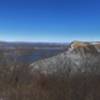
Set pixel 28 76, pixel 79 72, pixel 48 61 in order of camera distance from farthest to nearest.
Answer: pixel 48 61 → pixel 28 76 → pixel 79 72

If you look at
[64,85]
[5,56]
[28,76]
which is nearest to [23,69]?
[28,76]

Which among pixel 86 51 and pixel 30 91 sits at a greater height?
pixel 86 51

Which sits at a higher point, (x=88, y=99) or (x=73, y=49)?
(x=73, y=49)

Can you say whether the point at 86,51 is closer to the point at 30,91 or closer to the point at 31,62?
the point at 31,62

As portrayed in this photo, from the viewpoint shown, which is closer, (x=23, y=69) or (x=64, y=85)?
(x=64, y=85)

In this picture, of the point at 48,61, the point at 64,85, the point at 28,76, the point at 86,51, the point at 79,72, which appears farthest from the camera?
the point at 86,51

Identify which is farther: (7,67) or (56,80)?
(7,67)

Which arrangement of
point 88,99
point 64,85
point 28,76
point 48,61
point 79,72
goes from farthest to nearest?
point 48,61, point 28,76, point 79,72, point 64,85, point 88,99

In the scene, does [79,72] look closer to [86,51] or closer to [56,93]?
[56,93]

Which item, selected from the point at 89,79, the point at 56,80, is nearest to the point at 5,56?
the point at 56,80
